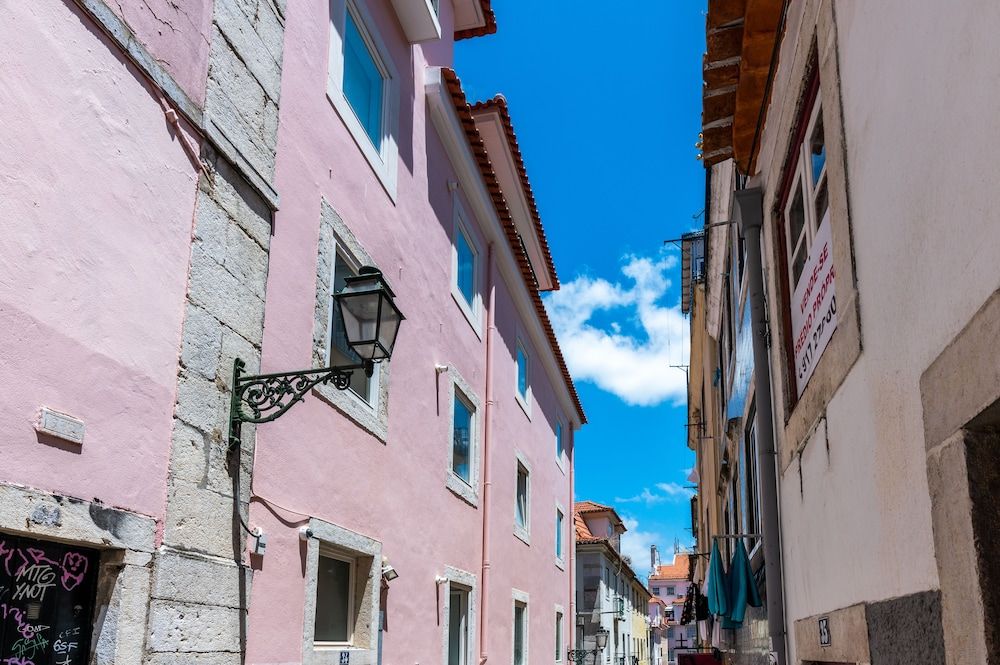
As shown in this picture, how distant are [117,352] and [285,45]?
10.1ft

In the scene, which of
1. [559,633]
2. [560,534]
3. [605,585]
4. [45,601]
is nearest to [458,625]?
[45,601]

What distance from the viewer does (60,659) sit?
3879mm

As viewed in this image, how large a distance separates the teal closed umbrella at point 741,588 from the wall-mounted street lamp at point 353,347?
425 centimetres

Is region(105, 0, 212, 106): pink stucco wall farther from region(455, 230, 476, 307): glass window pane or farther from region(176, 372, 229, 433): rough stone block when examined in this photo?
region(455, 230, 476, 307): glass window pane

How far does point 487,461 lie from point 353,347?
659cm

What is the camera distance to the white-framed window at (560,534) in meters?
18.2

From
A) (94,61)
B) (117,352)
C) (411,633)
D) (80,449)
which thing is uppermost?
(94,61)

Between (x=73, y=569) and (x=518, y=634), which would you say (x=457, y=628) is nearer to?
(x=518, y=634)

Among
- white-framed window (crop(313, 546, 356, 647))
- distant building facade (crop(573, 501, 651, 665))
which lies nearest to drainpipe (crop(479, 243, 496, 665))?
white-framed window (crop(313, 546, 356, 647))

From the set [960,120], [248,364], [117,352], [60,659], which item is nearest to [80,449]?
[117,352]

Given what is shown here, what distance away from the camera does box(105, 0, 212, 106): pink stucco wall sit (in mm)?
4636

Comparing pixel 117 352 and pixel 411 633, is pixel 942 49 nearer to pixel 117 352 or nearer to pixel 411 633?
pixel 117 352

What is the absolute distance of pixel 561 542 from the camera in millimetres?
18672

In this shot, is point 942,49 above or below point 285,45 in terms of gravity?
below
